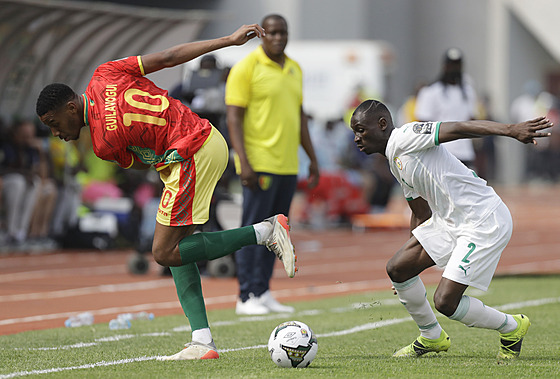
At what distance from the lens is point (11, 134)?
51.1 feet

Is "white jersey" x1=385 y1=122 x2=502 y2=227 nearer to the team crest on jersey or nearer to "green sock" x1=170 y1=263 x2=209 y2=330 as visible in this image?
the team crest on jersey

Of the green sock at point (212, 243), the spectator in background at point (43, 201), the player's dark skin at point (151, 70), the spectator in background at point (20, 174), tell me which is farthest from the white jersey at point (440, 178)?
the spectator in background at point (43, 201)

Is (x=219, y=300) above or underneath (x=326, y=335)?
underneath

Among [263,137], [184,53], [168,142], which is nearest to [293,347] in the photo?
[168,142]

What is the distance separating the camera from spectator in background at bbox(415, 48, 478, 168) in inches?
465

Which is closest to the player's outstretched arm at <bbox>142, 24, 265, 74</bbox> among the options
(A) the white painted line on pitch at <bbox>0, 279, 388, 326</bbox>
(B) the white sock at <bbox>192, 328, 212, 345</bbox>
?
(B) the white sock at <bbox>192, 328, 212, 345</bbox>

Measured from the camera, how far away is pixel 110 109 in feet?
20.3

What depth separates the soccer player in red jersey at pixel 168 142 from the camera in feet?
20.3

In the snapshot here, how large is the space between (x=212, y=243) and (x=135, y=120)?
0.90 m

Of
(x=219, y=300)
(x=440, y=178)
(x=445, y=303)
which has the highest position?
(x=440, y=178)

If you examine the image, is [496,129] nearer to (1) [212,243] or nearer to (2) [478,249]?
(2) [478,249]

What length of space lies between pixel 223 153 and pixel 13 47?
10.2m

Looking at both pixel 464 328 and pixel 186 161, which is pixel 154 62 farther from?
pixel 464 328

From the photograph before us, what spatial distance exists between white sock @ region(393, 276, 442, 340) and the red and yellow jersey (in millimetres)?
1571
